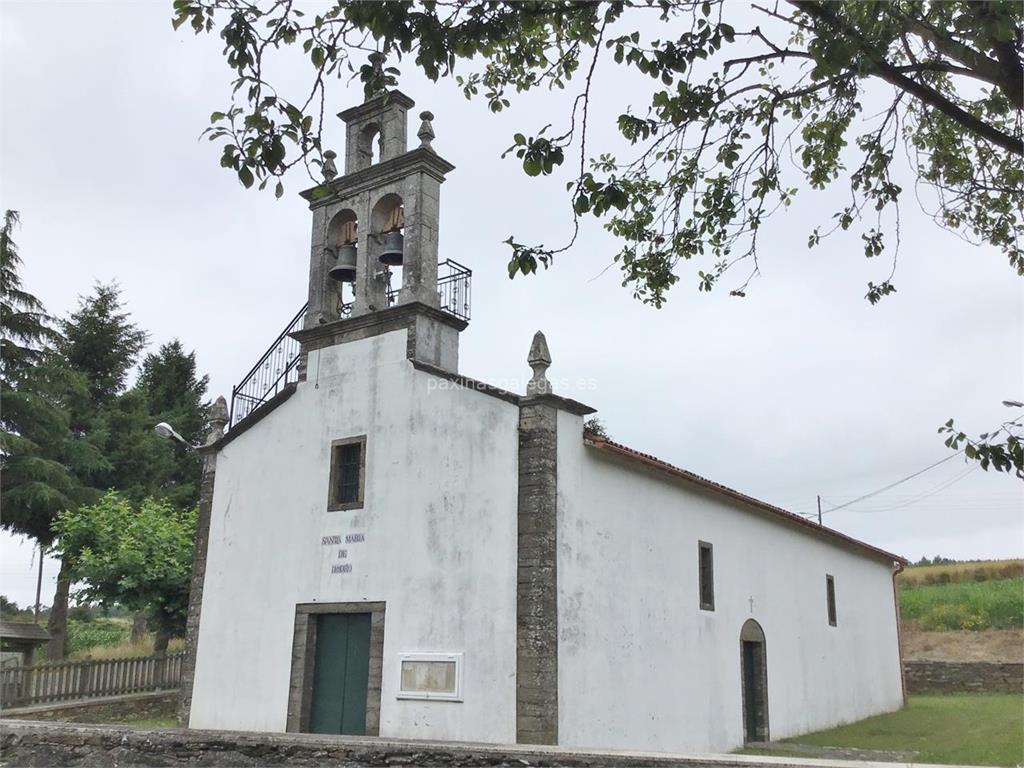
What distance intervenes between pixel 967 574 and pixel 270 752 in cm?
3701

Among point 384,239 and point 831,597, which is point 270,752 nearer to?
point 384,239

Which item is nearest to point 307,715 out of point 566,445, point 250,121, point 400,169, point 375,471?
point 375,471

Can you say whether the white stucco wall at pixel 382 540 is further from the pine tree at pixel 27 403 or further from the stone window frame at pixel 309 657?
the pine tree at pixel 27 403

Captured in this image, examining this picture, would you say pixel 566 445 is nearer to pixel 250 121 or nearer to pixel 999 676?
pixel 250 121

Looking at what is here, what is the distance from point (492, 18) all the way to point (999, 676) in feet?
87.6

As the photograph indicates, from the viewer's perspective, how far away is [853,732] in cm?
1783

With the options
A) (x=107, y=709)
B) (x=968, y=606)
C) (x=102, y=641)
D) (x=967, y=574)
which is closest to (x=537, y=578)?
(x=107, y=709)

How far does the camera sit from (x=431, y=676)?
12227mm

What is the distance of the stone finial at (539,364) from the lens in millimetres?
12461

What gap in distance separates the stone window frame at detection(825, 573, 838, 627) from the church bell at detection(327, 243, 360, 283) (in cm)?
1273

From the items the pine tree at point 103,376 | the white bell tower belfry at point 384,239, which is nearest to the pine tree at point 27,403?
the pine tree at point 103,376

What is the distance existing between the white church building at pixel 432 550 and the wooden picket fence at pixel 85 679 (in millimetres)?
4588

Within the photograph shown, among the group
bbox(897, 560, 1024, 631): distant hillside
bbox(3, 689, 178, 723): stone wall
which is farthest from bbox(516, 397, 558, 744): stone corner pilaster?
bbox(897, 560, 1024, 631): distant hillside

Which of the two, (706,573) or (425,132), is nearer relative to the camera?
(425,132)
